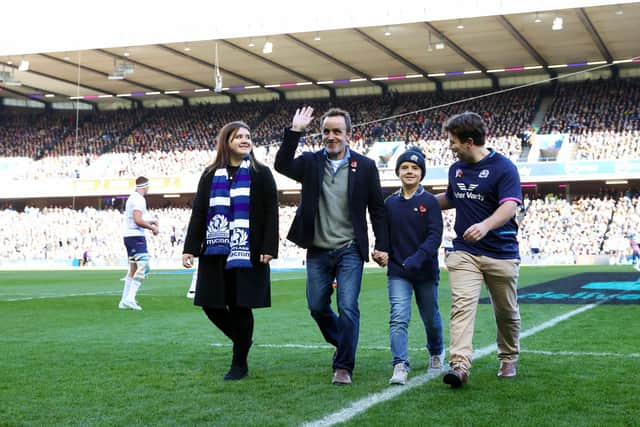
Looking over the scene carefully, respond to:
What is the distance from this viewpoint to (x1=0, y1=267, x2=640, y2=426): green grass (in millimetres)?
4586

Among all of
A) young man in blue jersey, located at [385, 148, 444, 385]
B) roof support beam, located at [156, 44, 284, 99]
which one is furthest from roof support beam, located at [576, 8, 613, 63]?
young man in blue jersey, located at [385, 148, 444, 385]

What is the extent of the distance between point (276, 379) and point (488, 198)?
6.15 ft

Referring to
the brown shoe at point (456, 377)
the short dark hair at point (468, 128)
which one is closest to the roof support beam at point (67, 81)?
the short dark hair at point (468, 128)

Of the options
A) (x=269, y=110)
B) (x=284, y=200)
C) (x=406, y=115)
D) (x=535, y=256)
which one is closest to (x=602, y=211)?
(x=535, y=256)

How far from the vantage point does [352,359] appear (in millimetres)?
5668

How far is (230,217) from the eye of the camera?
593cm

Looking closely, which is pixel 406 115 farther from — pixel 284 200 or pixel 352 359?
pixel 352 359

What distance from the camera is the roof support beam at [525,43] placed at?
36588 mm

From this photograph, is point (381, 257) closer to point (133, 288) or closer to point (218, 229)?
point (218, 229)

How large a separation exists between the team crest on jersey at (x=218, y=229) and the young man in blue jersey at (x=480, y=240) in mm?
1545

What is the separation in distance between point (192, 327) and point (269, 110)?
43909mm

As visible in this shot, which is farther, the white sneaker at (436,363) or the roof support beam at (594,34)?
the roof support beam at (594,34)

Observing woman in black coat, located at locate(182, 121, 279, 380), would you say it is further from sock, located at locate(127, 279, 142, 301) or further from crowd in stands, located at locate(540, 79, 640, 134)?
crowd in stands, located at locate(540, 79, 640, 134)

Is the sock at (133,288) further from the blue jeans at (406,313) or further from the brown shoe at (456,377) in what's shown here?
the brown shoe at (456,377)
